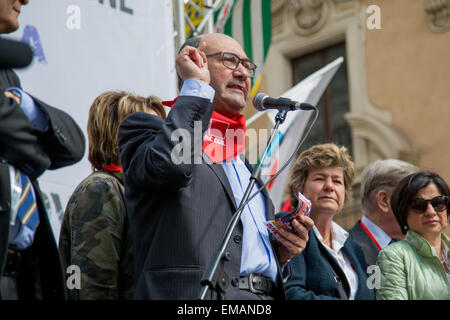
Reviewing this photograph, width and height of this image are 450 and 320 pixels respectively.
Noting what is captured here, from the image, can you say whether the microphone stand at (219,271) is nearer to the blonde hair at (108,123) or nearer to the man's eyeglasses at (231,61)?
the man's eyeglasses at (231,61)

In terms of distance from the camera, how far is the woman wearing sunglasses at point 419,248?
14.5ft

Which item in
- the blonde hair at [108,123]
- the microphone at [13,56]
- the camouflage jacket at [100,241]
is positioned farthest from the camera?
the blonde hair at [108,123]

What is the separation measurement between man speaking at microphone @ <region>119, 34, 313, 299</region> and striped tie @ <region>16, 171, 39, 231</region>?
0.58 m

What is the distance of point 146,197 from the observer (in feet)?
11.2

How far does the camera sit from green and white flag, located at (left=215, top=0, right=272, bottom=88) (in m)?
7.65

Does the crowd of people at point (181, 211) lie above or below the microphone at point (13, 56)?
below

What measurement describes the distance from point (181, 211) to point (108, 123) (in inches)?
37.5

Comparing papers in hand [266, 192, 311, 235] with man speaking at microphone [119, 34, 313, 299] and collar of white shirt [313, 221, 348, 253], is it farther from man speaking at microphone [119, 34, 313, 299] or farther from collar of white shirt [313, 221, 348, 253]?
collar of white shirt [313, 221, 348, 253]

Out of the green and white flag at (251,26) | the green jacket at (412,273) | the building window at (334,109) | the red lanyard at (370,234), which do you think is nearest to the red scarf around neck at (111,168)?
the green jacket at (412,273)

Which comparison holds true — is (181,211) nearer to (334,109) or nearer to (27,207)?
(27,207)

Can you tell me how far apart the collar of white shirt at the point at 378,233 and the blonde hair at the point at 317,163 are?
0.54 m

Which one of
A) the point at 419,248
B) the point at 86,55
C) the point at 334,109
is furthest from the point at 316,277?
the point at 334,109

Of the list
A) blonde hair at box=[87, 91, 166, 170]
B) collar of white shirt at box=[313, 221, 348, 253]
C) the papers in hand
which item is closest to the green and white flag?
collar of white shirt at box=[313, 221, 348, 253]

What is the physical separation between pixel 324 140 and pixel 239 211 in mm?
11207
